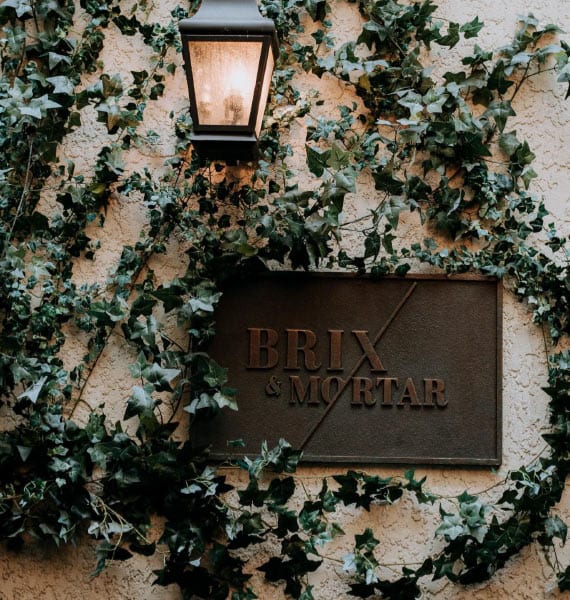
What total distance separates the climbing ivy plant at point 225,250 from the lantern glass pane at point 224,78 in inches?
15.2

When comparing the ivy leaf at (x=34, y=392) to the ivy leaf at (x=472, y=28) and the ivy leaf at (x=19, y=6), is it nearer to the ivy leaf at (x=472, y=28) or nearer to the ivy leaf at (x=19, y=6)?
the ivy leaf at (x=19, y=6)

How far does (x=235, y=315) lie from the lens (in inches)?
142

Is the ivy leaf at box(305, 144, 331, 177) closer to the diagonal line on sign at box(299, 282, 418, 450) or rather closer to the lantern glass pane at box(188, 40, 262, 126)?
the lantern glass pane at box(188, 40, 262, 126)

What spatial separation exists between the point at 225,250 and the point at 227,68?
2.71 feet

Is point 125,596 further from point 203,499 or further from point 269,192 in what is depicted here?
point 269,192

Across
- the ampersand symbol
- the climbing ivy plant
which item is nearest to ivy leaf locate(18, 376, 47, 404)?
the climbing ivy plant

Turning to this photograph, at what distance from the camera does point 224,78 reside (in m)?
3.17

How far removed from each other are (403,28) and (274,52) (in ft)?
2.62

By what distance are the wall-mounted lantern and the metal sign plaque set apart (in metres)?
0.75

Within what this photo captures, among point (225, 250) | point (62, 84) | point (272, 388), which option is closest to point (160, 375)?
point (272, 388)

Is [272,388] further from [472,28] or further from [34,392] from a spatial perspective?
[472,28]

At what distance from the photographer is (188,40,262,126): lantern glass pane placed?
3.14m

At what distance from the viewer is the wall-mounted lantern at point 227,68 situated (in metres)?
3.11

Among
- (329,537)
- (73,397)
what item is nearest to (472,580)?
(329,537)
